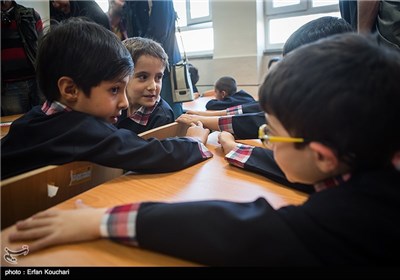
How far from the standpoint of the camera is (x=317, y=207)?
37cm

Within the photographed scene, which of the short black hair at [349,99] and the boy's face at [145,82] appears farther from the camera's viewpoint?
the boy's face at [145,82]

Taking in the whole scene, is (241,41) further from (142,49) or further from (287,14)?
(142,49)

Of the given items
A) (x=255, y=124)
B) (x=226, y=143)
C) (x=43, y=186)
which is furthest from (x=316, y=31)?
(x=43, y=186)

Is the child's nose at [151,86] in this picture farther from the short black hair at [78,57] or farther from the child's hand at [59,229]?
the child's hand at [59,229]

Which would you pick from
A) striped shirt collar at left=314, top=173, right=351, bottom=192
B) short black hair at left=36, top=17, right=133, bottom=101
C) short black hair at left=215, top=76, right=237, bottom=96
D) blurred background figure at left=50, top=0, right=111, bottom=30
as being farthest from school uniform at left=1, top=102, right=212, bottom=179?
short black hair at left=215, top=76, right=237, bottom=96

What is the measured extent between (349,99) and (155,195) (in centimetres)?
41

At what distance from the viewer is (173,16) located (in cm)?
203

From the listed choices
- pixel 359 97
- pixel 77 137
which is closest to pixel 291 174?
pixel 359 97

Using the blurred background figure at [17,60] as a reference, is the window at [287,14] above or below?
above

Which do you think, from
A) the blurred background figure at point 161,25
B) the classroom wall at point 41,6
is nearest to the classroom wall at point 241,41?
the blurred background figure at point 161,25

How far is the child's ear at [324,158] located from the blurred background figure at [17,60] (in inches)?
78.2

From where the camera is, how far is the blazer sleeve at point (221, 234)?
0.35 metres

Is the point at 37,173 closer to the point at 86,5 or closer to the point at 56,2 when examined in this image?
the point at 86,5

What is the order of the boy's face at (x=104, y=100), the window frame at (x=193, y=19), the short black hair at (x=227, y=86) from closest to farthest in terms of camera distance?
the boy's face at (x=104, y=100) → the short black hair at (x=227, y=86) → the window frame at (x=193, y=19)
